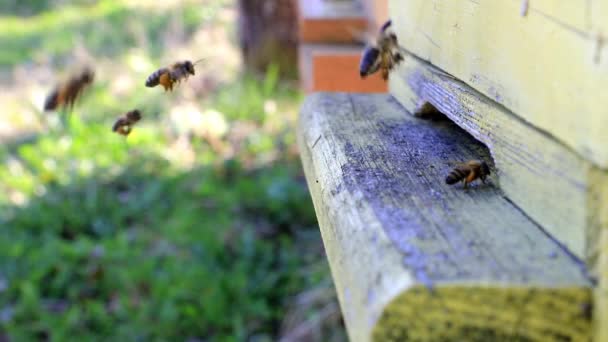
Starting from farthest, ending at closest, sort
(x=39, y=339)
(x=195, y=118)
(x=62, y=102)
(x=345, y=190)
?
(x=195, y=118)
(x=39, y=339)
(x=62, y=102)
(x=345, y=190)

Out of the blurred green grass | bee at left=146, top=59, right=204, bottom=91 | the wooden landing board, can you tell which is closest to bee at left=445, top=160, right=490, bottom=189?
the wooden landing board

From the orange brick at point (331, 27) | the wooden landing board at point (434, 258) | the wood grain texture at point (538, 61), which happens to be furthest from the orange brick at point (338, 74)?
the wooden landing board at point (434, 258)

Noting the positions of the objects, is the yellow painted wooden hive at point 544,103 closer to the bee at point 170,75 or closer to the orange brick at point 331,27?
the bee at point 170,75

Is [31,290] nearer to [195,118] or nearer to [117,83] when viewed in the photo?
[195,118]

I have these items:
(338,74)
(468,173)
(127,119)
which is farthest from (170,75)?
(468,173)

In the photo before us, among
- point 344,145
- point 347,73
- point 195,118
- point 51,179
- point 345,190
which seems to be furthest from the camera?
point 195,118

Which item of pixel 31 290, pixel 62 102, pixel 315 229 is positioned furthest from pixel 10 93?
pixel 62 102

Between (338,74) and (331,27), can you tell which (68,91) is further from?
(331,27)
